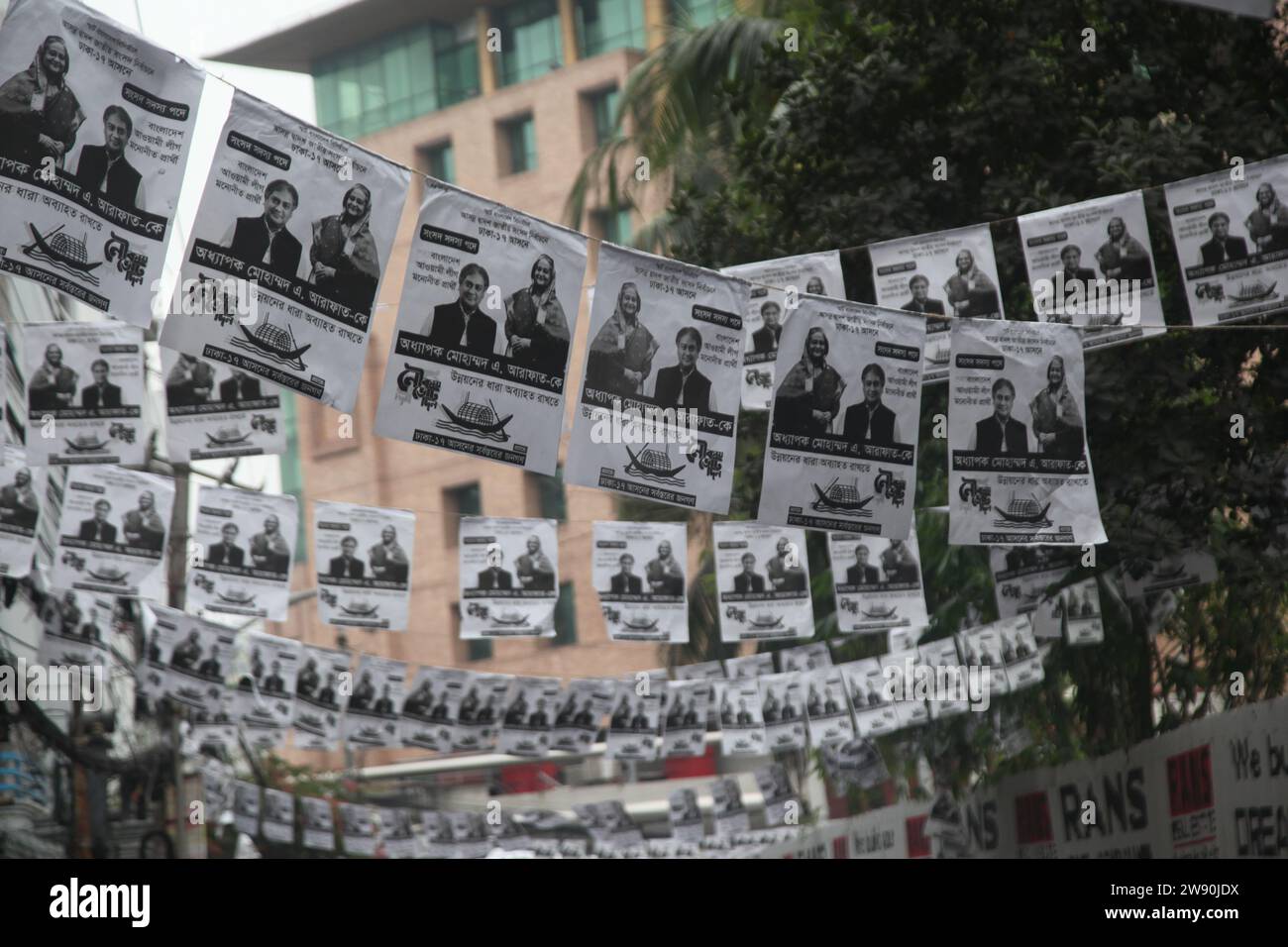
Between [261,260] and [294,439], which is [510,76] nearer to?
[294,439]

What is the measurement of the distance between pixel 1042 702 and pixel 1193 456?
21.8 ft

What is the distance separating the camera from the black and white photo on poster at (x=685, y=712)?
16.4 m

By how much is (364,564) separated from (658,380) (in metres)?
4.68

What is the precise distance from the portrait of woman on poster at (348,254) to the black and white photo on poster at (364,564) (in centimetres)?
505

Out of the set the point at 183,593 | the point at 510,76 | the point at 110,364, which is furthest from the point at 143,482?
the point at 510,76

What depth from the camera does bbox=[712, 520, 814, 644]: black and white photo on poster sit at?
12.2 m

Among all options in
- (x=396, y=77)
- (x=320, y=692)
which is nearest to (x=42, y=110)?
(x=320, y=692)

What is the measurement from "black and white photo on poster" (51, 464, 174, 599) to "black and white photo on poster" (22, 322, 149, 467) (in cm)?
129

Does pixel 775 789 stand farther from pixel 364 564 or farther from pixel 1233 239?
pixel 1233 239

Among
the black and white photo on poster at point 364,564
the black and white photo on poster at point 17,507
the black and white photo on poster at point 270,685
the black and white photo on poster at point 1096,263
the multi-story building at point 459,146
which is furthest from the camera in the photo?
the multi-story building at point 459,146

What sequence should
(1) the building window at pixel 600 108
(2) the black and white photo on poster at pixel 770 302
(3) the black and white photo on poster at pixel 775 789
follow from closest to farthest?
(2) the black and white photo on poster at pixel 770 302 < (3) the black and white photo on poster at pixel 775 789 < (1) the building window at pixel 600 108

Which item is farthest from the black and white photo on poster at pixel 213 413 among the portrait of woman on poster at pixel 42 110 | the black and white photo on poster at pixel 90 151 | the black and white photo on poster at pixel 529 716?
the black and white photo on poster at pixel 529 716

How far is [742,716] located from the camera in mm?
15977

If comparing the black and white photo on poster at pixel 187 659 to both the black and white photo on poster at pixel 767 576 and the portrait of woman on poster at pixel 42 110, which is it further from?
the portrait of woman on poster at pixel 42 110
